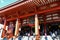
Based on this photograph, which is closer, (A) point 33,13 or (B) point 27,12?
(A) point 33,13

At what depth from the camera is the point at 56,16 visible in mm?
5254

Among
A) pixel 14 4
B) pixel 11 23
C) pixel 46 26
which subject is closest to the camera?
pixel 14 4

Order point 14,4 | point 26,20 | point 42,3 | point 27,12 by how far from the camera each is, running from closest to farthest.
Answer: point 42,3 → point 14,4 → point 27,12 → point 26,20

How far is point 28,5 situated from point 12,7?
0.81 meters

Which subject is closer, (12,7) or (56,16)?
(12,7)

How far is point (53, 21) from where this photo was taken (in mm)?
5344

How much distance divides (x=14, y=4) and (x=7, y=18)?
152 cm

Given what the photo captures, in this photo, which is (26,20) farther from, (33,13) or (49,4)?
(49,4)

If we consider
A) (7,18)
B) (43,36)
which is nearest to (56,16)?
(43,36)

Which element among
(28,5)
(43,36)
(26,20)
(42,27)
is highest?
(28,5)

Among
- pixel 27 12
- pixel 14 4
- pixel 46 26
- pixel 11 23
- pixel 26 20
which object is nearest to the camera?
pixel 14 4

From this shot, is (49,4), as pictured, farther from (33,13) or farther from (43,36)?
(43,36)

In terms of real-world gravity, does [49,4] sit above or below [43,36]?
above

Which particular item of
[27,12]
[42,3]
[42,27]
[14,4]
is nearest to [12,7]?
[14,4]
